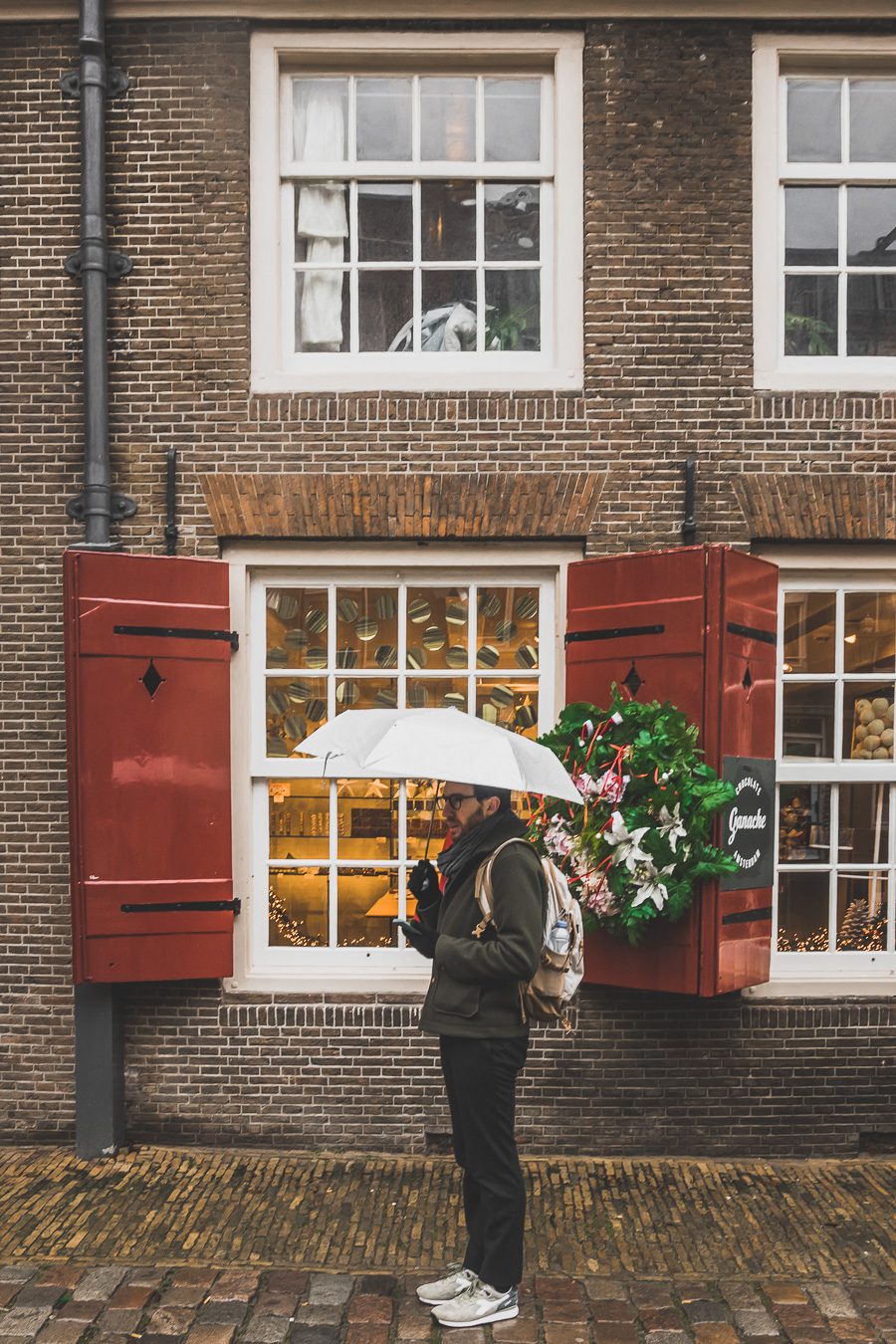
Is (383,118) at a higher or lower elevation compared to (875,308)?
higher

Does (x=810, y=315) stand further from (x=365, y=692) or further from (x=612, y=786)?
(x=365, y=692)

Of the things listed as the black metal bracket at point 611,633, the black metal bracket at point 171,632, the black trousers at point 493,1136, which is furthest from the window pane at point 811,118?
the black trousers at point 493,1136

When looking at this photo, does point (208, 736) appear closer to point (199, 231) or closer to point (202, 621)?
point (202, 621)

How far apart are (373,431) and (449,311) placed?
895 millimetres

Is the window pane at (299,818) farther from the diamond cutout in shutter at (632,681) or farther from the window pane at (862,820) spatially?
the window pane at (862,820)

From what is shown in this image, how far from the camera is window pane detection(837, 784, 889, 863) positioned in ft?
18.3

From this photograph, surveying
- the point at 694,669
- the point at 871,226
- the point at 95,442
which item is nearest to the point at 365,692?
the point at 694,669

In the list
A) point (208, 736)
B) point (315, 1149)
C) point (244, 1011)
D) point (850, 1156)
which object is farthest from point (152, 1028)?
point (850, 1156)

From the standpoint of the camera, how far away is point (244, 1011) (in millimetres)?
5398

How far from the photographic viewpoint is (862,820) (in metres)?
5.58

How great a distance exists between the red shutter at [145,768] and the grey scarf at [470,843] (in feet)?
6.67

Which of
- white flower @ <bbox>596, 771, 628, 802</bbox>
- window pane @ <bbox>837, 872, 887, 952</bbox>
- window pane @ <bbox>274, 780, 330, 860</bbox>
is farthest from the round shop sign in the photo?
window pane @ <bbox>274, 780, 330, 860</bbox>

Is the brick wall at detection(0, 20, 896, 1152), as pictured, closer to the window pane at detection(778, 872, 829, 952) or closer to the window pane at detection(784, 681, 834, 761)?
the window pane at detection(778, 872, 829, 952)

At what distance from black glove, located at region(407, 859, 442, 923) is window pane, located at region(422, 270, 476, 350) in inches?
126
